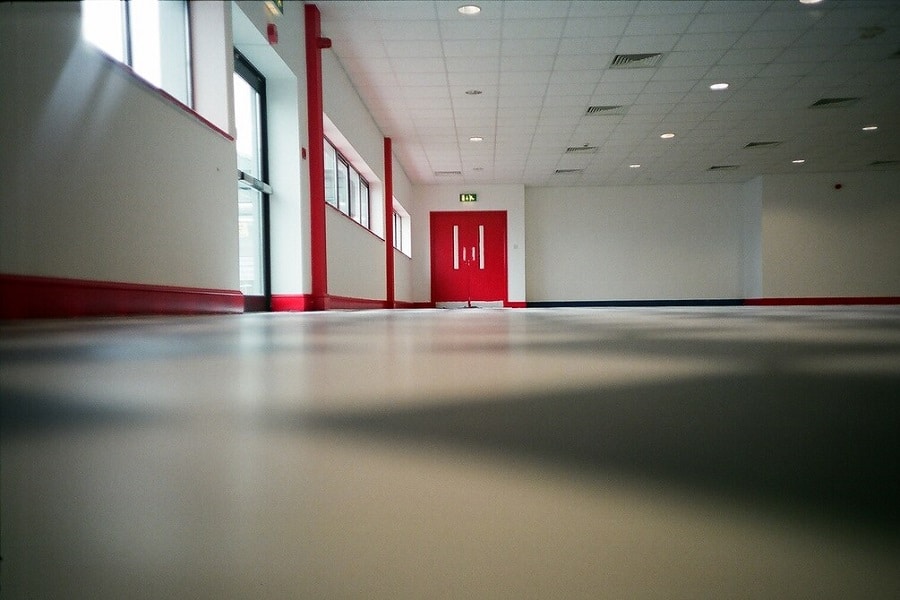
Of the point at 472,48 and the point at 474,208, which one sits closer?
the point at 472,48

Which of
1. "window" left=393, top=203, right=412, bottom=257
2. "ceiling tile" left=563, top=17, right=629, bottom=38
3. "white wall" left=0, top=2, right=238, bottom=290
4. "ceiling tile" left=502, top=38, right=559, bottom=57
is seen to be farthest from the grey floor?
"window" left=393, top=203, right=412, bottom=257

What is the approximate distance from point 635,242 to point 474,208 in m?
4.00

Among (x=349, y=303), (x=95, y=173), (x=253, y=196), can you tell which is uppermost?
(x=253, y=196)

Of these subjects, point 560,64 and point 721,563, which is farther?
point 560,64

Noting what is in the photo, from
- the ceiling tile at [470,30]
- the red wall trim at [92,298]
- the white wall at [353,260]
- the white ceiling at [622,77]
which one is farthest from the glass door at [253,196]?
the ceiling tile at [470,30]

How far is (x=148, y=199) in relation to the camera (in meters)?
3.36

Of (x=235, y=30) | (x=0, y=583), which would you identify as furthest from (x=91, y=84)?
(x=0, y=583)

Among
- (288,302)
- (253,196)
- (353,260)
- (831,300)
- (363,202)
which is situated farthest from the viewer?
(831,300)

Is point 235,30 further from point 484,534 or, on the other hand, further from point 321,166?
point 484,534

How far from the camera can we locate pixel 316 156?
20.1 feet

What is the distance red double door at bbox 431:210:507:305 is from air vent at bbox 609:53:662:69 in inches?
285

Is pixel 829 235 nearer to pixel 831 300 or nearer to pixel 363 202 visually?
pixel 831 300

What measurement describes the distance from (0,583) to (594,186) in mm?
15137

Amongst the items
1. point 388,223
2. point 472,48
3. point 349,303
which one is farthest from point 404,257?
point 472,48
